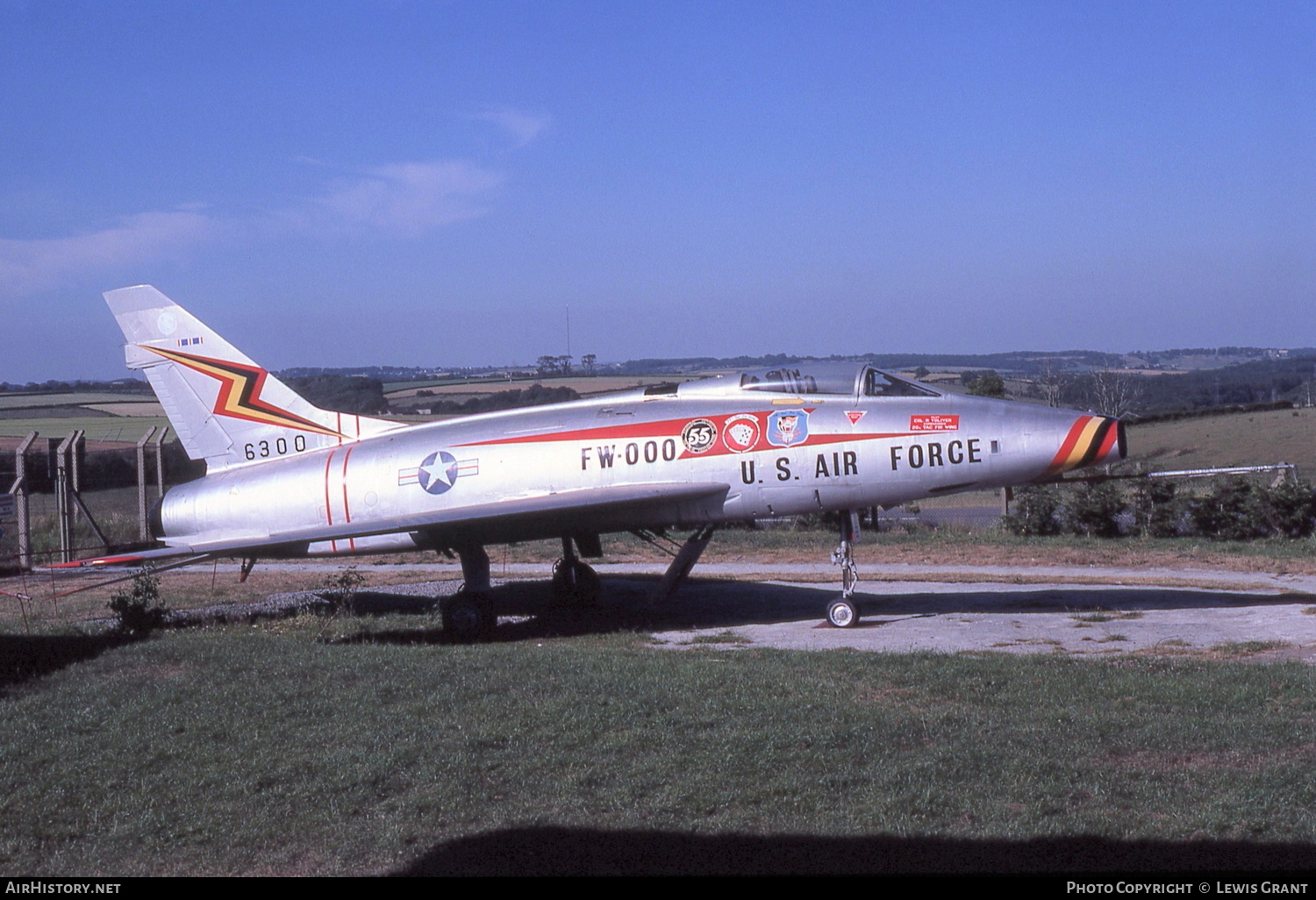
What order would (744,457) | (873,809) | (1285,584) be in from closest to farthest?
1. (873,809)
2. (744,457)
3. (1285,584)

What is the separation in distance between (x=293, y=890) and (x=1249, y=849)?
14.6 ft

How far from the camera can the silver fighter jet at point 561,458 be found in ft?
40.1

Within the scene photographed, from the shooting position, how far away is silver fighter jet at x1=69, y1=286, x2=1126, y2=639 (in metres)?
12.2

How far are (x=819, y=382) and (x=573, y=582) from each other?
17.0 feet

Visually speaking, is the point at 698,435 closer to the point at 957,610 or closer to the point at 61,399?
the point at 957,610

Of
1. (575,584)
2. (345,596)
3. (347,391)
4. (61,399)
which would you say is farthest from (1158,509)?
(61,399)

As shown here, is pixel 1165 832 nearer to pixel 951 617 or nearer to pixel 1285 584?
pixel 951 617

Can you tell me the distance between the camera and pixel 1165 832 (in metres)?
5.25

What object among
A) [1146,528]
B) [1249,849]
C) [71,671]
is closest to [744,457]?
[71,671]

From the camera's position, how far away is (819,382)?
1282 cm

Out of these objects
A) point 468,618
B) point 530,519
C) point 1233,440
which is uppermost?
point 530,519

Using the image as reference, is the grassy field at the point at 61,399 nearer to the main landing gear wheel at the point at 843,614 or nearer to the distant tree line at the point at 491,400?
the distant tree line at the point at 491,400

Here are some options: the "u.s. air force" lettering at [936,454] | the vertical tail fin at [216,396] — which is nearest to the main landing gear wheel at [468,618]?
the vertical tail fin at [216,396]

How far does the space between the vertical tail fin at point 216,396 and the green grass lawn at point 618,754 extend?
214 inches
